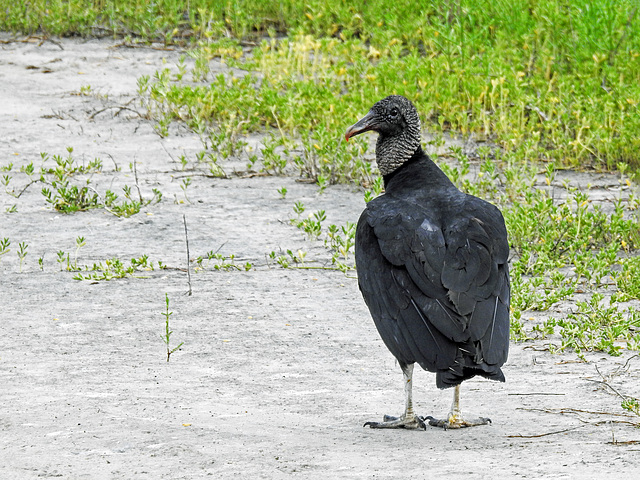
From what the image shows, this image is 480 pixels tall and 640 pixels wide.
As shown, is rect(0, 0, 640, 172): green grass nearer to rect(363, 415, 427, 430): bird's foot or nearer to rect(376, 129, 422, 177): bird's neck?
rect(376, 129, 422, 177): bird's neck

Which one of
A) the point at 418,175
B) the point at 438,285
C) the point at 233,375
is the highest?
the point at 418,175

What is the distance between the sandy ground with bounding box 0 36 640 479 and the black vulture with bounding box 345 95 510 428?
34 cm

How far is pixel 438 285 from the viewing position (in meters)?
3.96

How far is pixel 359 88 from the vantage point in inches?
381

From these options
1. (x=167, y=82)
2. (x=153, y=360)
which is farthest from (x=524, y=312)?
(x=167, y=82)

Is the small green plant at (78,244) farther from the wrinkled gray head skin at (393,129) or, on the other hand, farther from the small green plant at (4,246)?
the wrinkled gray head skin at (393,129)

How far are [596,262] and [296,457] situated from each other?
3.01 metres

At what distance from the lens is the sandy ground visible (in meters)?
3.63

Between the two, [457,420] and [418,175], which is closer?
[457,420]

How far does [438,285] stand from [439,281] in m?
0.02

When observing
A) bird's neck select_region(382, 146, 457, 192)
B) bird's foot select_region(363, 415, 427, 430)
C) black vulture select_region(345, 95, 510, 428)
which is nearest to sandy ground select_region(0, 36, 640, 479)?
bird's foot select_region(363, 415, 427, 430)

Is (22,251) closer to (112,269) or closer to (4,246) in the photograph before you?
(4,246)

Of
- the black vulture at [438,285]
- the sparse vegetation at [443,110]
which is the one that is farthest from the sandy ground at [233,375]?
the black vulture at [438,285]

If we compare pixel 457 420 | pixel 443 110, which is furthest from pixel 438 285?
pixel 443 110
